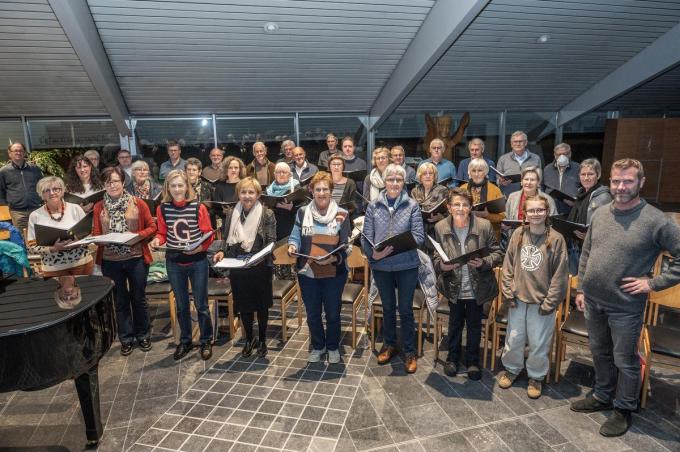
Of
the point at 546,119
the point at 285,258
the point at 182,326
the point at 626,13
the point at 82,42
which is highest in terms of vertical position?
the point at 626,13

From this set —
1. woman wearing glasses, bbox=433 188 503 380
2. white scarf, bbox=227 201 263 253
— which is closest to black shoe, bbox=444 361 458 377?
woman wearing glasses, bbox=433 188 503 380

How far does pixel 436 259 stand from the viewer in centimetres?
301

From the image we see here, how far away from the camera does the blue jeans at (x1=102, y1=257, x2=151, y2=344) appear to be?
338cm

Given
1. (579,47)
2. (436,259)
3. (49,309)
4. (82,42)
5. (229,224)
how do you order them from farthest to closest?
(579,47), (82,42), (229,224), (436,259), (49,309)

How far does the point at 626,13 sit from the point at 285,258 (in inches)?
250

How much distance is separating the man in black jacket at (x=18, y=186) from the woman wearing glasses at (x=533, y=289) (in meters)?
5.50

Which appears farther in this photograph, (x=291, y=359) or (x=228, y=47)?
(x=228, y=47)

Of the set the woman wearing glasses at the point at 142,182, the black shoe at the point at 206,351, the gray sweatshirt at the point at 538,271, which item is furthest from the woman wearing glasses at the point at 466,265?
the woman wearing glasses at the point at 142,182

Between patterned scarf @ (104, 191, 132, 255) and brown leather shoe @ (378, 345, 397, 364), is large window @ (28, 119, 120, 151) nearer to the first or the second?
patterned scarf @ (104, 191, 132, 255)

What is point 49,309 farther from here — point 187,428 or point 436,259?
point 436,259

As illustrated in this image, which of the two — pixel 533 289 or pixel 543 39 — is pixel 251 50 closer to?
pixel 543 39

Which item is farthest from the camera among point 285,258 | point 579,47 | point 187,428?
point 579,47

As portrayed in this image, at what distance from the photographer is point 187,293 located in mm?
3428

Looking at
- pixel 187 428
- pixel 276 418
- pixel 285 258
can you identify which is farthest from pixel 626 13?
pixel 187 428
